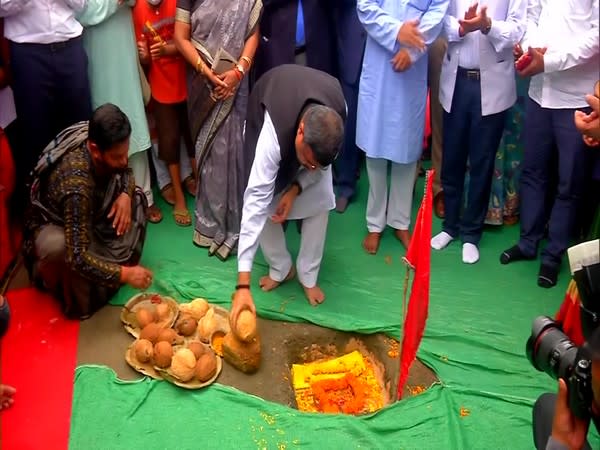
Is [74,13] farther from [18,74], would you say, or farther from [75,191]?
[75,191]

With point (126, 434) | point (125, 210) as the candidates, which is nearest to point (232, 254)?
point (125, 210)

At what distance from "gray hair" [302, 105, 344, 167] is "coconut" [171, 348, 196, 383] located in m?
0.89

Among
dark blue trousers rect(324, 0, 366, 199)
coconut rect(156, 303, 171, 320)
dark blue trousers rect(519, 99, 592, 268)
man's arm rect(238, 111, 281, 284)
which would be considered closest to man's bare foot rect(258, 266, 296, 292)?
coconut rect(156, 303, 171, 320)

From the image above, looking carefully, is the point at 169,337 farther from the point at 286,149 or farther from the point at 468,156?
the point at 468,156

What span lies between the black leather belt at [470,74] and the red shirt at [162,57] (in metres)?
1.27

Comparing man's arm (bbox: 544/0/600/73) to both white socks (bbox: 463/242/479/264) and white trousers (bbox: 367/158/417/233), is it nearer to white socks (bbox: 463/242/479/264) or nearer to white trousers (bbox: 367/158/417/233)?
white trousers (bbox: 367/158/417/233)

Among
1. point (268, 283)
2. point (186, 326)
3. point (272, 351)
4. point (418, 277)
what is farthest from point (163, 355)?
point (418, 277)

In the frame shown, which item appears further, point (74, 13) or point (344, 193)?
point (344, 193)

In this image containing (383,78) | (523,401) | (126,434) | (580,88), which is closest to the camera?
(126,434)

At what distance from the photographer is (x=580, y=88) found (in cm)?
300

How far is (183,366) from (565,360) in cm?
146

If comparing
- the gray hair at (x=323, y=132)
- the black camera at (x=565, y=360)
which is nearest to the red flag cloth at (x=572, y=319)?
the black camera at (x=565, y=360)

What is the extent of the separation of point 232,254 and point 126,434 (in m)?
1.14

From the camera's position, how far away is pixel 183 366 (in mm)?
2754
